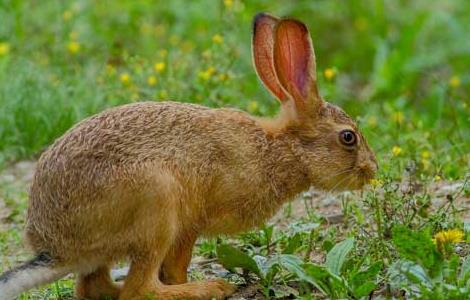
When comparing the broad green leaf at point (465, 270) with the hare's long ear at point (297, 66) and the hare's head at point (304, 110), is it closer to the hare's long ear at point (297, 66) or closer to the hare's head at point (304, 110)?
the hare's head at point (304, 110)

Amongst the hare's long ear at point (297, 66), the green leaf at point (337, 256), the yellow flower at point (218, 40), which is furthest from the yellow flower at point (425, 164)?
the yellow flower at point (218, 40)

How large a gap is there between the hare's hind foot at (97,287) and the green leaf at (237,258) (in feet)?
1.82

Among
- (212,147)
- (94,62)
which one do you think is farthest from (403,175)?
(94,62)

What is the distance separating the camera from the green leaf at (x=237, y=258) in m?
6.61

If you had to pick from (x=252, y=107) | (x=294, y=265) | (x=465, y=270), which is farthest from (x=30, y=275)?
(x=252, y=107)

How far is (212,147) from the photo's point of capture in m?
6.67

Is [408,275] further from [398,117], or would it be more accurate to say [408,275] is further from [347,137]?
[398,117]

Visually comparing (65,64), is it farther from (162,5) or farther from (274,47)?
(274,47)

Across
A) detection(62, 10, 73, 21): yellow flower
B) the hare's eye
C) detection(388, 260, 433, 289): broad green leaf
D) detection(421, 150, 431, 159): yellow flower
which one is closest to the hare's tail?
detection(388, 260, 433, 289): broad green leaf

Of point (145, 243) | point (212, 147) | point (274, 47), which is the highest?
point (274, 47)

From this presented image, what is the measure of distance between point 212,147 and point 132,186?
58 centimetres

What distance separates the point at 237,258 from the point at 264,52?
1176 mm

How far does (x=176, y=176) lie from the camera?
6434mm

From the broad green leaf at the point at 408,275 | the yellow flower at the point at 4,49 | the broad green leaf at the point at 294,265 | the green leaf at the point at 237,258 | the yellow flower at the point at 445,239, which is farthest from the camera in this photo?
the yellow flower at the point at 4,49
